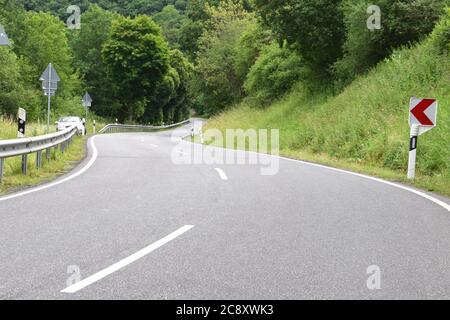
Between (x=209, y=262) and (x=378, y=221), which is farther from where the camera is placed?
(x=378, y=221)

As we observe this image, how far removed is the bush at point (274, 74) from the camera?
115 feet

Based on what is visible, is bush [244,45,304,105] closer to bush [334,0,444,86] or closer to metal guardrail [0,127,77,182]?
bush [334,0,444,86]

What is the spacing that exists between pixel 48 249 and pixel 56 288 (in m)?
1.33

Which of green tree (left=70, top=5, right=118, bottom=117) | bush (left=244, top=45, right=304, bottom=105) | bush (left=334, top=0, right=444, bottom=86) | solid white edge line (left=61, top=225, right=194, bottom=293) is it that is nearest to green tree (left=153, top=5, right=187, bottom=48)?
green tree (left=70, top=5, right=118, bottom=117)

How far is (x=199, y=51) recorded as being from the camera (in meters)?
51.8

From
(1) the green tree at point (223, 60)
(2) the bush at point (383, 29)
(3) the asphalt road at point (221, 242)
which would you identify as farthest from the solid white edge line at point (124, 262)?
(1) the green tree at point (223, 60)

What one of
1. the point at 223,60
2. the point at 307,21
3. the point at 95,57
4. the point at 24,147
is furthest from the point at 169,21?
the point at 24,147

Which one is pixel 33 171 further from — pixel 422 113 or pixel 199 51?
pixel 199 51

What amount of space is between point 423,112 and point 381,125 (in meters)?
6.14

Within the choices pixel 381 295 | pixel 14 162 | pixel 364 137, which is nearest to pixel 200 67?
pixel 364 137

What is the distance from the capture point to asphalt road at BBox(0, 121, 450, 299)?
4.48 m
